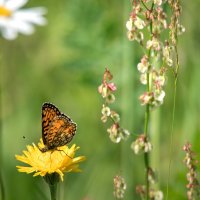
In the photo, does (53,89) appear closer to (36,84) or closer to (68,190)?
(36,84)

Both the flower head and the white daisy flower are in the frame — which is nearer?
the flower head

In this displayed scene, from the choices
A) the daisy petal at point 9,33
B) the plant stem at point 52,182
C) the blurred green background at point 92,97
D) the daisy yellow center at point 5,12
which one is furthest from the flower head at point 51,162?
the daisy yellow center at point 5,12

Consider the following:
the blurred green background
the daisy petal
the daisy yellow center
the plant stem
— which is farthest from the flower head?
the daisy yellow center

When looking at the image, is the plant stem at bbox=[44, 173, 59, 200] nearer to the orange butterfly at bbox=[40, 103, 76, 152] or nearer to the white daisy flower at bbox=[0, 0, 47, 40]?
the orange butterfly at bbox=[40, 103, 76, 152]

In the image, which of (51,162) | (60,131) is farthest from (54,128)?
(51,162)

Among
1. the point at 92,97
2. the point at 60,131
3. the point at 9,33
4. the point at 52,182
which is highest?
the point at 9,33

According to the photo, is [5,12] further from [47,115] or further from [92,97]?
[47,115]
